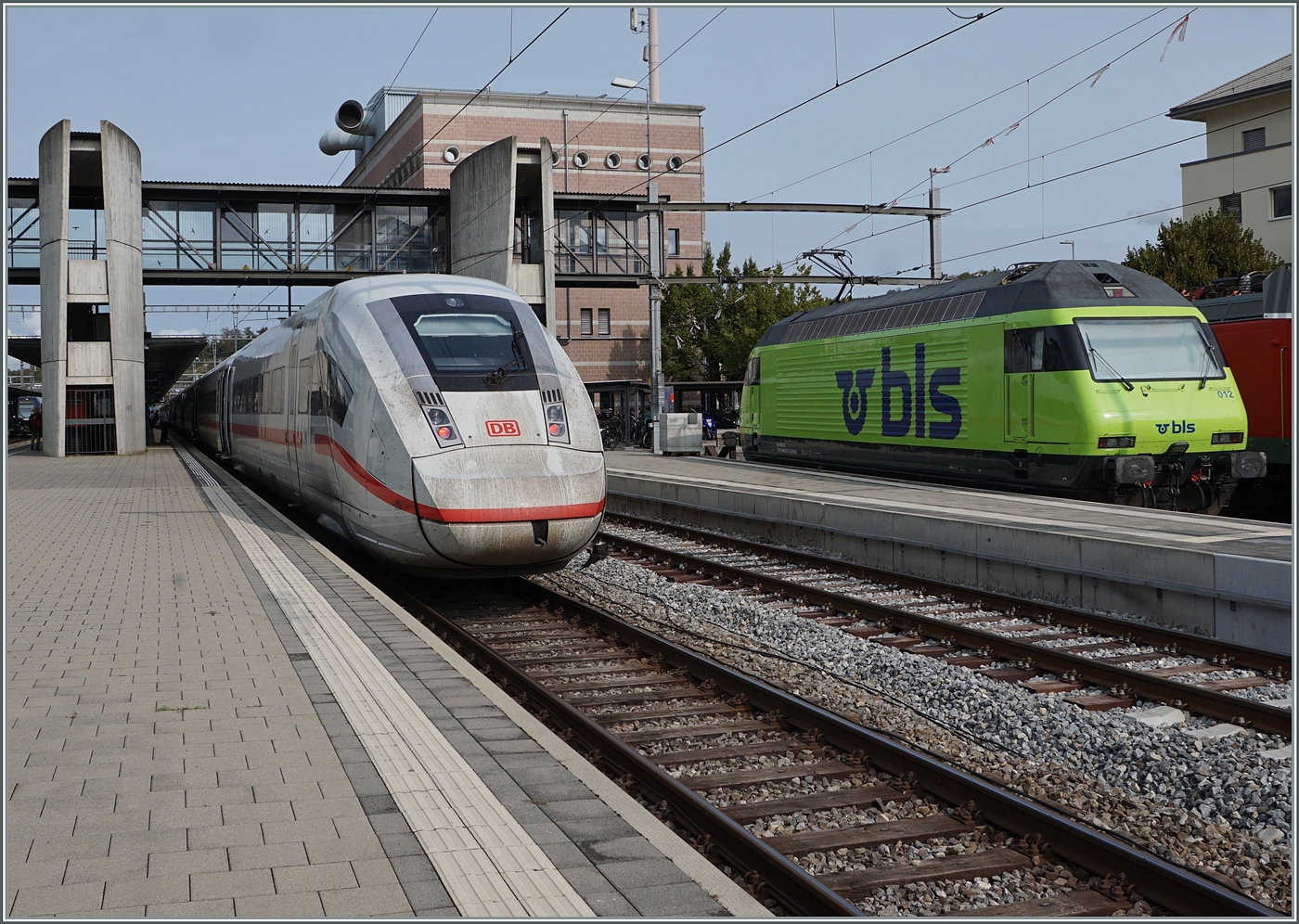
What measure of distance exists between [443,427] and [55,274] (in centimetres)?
2667

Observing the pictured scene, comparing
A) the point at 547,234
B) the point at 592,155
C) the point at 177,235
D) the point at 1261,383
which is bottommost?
the point at 1261,383

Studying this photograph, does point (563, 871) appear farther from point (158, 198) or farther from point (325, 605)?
point (158, 198)

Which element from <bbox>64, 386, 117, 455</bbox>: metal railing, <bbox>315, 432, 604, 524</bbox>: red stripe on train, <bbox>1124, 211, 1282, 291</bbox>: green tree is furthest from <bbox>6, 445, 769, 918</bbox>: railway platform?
<bbox>1124, 211, 1282, 291</bbox>: green tree

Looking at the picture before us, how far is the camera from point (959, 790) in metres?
5.25

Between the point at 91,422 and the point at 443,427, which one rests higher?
the point at 91,422

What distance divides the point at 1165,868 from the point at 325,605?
20.9ft

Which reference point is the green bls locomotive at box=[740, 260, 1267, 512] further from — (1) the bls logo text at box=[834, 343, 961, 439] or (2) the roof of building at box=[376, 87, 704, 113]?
(2) the roof of building at box=[376, 87, 704, 113]

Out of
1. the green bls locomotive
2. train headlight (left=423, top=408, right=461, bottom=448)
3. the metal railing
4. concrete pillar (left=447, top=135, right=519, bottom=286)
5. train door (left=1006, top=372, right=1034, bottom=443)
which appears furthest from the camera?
the metal railing

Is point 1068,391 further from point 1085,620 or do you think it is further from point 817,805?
point 817,805

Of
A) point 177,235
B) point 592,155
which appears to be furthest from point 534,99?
point 177,235

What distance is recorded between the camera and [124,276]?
103ft

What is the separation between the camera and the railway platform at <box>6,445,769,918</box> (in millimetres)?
3629

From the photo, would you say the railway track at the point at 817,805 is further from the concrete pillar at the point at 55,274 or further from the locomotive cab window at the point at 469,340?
the concrete pillar at the point at 55,274

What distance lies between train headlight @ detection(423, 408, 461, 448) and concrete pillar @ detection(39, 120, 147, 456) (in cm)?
2555
